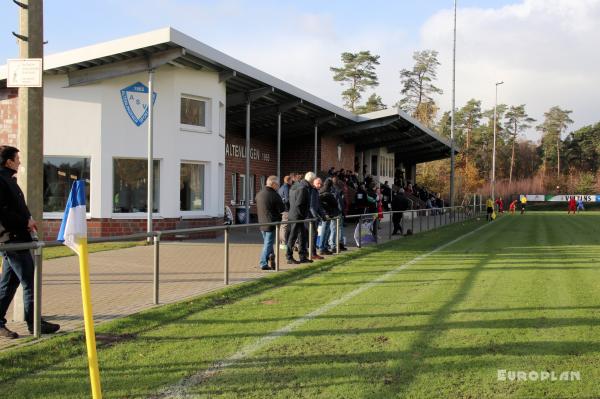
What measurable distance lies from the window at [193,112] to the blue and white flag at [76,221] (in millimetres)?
14243

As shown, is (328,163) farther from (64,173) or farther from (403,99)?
(403,99)

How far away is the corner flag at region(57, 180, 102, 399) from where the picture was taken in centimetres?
383

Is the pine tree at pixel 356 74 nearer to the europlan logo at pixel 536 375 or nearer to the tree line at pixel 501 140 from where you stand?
the tree line at pixel 501 140

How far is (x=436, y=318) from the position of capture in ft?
23.6

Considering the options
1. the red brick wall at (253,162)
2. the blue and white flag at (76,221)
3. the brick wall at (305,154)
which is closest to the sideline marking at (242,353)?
the blue and white flag at (76,221)

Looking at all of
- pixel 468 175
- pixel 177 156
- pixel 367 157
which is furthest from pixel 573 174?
pixel 177 156

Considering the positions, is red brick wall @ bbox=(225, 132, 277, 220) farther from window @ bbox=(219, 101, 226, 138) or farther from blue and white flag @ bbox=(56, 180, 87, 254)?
blue and white flag @ bbox=(56, 180, 87, 254)

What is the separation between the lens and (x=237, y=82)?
20.3 metres

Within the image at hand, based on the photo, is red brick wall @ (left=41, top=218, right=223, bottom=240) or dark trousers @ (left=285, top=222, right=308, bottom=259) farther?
red brick wall @ (left=41, top=218, right=223, bottom=240)

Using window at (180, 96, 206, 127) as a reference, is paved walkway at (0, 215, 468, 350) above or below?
below

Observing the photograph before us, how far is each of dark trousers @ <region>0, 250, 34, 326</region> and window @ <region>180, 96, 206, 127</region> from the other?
40.1 feet

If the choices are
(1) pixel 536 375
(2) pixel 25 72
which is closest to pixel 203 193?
(2) pixel 25 72

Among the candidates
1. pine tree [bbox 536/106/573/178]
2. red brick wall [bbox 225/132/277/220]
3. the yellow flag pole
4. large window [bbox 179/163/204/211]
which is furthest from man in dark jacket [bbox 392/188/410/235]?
Answer: pine tree [bbox 536/106/573/178]

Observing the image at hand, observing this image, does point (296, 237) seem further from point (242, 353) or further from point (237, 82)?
point (237, 82)
